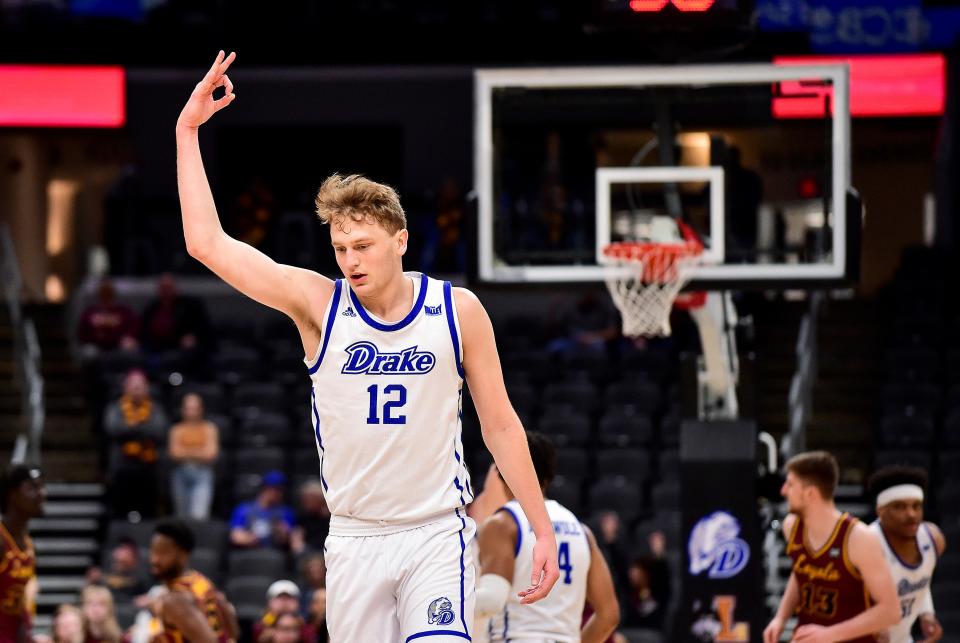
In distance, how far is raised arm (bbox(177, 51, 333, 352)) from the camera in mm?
4551

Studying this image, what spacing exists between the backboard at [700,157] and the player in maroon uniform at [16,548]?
105 inches

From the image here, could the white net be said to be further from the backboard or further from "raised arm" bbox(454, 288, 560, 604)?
"raised arm" bbox(454, 288, 560, 604)

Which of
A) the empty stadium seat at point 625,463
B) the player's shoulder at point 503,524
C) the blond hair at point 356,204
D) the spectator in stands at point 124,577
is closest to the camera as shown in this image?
the blond hair at point 356,204

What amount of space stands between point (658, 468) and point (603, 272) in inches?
292

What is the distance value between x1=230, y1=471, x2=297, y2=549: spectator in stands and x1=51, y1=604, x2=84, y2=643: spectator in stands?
A: 311 centimetres

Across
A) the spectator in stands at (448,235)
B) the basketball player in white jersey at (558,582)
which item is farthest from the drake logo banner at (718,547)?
the spectator in stands at (448,235)

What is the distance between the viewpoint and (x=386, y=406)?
15.1ft

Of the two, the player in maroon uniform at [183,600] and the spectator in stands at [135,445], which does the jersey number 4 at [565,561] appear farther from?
the spectator in stands at [135,445]

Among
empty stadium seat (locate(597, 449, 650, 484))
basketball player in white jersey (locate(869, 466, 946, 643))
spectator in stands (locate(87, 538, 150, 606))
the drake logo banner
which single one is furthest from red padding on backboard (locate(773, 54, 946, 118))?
basketball player in white jersey (locate(869, 466, 946, 643))

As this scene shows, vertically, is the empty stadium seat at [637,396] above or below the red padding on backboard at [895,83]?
below

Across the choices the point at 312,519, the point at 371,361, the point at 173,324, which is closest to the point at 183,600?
the point at 371,361

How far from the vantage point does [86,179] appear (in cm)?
2598

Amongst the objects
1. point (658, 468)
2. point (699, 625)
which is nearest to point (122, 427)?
point (658, 468)

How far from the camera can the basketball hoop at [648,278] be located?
9.06m
